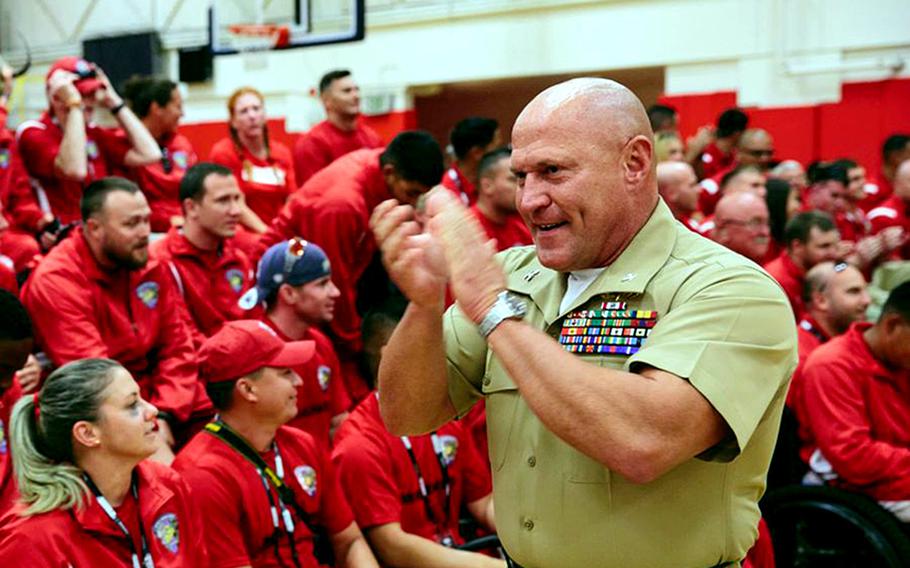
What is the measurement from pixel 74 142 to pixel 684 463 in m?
4.28

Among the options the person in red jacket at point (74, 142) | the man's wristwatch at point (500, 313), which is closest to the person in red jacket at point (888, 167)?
the person in red jacket at point (74, 142)

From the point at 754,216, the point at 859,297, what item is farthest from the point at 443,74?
the point at 859,297

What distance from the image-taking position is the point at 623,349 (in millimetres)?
1857

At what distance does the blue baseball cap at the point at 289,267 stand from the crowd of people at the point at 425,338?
12 mm

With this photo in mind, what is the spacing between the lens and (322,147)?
6.73 metres

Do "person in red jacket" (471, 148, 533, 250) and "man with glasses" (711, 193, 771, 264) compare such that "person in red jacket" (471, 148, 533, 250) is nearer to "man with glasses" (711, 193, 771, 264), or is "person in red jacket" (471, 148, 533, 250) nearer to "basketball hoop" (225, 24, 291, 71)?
"man with glasses" (711, 193, 771, 264)

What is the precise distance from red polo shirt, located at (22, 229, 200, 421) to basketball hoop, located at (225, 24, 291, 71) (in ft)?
14.6

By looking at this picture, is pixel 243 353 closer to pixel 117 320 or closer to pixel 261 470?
pixel 261 470

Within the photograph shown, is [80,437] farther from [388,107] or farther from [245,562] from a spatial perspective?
[388,107]

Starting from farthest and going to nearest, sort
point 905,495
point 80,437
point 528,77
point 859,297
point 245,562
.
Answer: point 528,77 < point 859,297 < point 905,495 < point 245,562 < point 80,437

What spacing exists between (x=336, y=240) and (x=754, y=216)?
1.98m

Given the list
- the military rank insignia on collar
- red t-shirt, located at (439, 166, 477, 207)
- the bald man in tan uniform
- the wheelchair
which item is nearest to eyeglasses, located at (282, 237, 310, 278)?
red t-shirt, located at (439, 166, 477, 207)

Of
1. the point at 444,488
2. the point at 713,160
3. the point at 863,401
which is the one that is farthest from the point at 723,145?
the point at 444,488

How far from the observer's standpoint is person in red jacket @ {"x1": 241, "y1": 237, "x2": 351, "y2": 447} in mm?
4418
